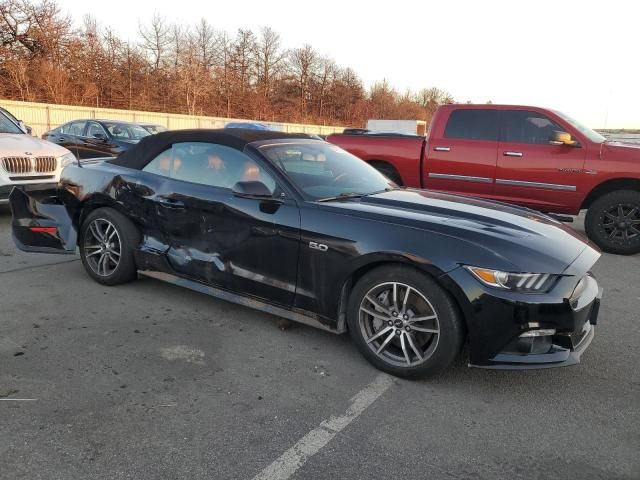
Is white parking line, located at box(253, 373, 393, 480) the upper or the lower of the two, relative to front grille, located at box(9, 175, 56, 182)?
lower

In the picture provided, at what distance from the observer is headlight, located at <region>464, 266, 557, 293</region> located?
2.89 m

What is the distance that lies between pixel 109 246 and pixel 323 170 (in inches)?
83.8

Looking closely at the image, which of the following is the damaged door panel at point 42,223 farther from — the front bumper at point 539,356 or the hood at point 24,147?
the front bumper at point 539,356

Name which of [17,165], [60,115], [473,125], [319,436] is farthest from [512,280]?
[60,115]

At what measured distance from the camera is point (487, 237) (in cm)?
305

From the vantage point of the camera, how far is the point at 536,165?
24.1ft

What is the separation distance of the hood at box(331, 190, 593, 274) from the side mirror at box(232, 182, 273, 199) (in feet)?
1.65

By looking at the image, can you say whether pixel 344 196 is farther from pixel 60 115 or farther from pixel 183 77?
pixel 183 77

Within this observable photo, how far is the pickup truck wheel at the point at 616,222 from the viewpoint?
6.98 metres

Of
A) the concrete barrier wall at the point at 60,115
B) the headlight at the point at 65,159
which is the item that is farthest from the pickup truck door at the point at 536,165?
A: the concrete barrier wall at the point at 60,115

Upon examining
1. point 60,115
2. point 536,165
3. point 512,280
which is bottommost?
point 512,280

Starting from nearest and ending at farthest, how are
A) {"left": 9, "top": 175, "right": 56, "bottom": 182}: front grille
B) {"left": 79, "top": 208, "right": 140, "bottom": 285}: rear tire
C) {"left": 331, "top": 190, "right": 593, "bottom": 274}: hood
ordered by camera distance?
{"left": 331, "top": 190, "right": 593, "bottom": 274}: hood < {"left": 79, "top": 208, "right": 140, "bottom": 285}: rear tire < {"left": 9, "top": 175, "right": 56, "bottom": 182}: front grille

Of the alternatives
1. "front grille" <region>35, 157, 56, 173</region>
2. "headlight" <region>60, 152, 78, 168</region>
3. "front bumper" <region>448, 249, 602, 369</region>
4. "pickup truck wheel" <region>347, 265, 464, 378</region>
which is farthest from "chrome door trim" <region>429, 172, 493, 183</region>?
"front grille" <region>35, 157, 56, 173</region>

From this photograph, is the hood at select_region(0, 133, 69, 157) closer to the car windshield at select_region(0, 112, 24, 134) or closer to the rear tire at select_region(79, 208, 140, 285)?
the car windshield at select_region(0, 112, 24, 134)
